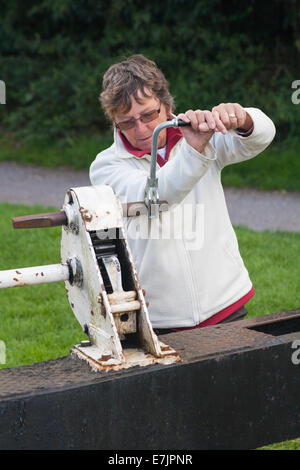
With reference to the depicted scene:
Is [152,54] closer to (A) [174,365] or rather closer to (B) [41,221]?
(B) [41,221]

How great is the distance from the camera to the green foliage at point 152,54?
29.6 feet

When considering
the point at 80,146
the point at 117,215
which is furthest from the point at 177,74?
the point at 117,215

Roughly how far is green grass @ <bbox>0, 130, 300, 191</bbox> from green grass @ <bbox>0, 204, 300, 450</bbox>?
1830mm

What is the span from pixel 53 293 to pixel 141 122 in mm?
2539

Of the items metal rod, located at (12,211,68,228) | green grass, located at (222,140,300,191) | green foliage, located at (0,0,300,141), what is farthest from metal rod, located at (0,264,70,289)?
green foliage, located at (0,0,300,141)

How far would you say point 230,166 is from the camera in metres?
8.08

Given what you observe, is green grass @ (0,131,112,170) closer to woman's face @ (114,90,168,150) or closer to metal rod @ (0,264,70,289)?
woman's face @ (114,90,168,150)

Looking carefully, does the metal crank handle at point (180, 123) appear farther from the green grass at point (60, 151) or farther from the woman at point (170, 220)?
the green grass at point (60, 151)

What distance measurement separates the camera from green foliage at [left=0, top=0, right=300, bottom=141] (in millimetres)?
9016

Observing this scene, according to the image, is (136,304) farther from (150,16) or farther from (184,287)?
(150,16)

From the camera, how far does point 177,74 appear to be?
9398 mm

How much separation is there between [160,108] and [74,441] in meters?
1.20

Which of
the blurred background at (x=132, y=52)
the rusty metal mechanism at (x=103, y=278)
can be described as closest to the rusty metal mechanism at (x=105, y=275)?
the rusty metal mechanism at (x=103, y=278)

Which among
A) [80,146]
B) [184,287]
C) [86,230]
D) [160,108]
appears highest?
[160,108]
